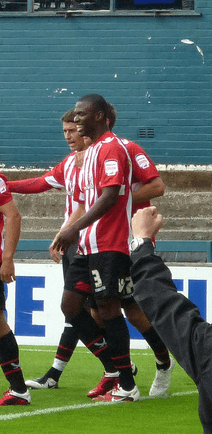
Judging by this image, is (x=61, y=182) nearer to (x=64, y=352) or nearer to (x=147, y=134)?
(x=64, y=352)

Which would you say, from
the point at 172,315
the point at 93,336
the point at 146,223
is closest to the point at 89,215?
the point at 93,336

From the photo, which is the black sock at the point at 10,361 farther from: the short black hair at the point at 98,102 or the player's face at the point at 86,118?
the short black hair at the point at 98,102

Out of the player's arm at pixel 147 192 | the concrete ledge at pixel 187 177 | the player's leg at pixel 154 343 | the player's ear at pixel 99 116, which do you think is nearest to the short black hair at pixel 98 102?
the player's ear at pixel 99 116

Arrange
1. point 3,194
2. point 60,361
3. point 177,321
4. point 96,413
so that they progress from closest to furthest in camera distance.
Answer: point 177,321
point 96,413
point 3,194
point 60,361

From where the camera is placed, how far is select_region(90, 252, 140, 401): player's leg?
471cm

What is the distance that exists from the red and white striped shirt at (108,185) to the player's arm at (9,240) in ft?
1.56

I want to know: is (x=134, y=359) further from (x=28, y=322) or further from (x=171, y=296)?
(x=171, y=296)

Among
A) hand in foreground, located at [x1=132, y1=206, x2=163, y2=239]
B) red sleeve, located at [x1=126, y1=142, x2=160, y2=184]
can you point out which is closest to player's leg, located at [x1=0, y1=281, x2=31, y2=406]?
red sleeve, located at [x1=126, y1=142, x2=160, y2=184]

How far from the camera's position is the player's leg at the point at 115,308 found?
4.71m

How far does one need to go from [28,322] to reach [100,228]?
12.9ft

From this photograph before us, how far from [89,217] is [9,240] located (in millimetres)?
488

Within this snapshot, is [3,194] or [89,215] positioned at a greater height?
[3,194]

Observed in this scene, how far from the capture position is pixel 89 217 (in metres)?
4.68

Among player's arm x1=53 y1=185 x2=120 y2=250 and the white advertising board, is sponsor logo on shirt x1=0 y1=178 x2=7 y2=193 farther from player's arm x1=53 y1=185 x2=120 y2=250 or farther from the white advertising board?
the white advertising board
